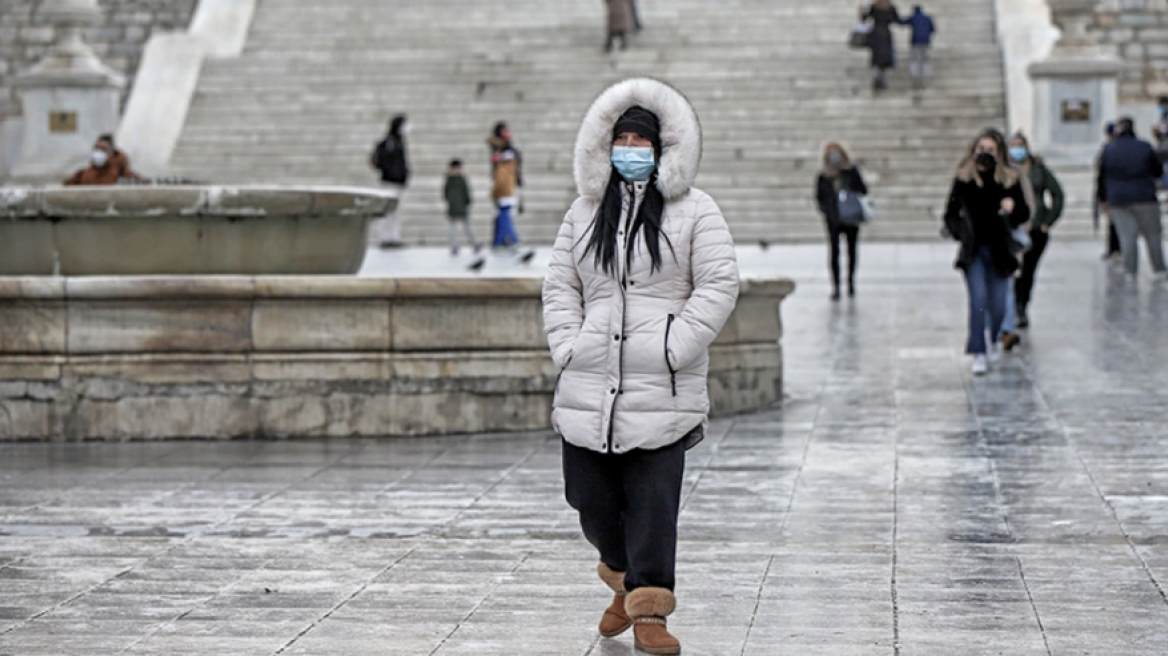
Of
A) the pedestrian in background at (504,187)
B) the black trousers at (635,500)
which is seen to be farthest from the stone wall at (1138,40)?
the black trousers at (635,500)

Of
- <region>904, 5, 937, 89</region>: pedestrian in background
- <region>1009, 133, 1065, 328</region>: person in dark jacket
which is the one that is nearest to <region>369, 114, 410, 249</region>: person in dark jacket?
<region>904, 5, 937, 89</region>: pedestrian in background

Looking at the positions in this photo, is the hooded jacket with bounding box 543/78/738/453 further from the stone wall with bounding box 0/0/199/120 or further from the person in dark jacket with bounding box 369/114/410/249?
the stone wall with bounding box 0/0/199/120

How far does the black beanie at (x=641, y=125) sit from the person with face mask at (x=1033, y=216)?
347 inches

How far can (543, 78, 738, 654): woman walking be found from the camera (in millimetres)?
5500

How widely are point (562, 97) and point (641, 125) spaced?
23248 mm

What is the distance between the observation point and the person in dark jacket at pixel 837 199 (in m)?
17.7

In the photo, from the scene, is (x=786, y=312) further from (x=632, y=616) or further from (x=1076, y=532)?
(x=632, y=616)

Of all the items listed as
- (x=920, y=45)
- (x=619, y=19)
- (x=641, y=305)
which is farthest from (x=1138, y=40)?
(x=641, y=305)

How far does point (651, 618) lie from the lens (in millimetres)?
5516

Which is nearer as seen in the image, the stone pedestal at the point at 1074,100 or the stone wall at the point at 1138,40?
the stone pedestal at the point at 1074,100

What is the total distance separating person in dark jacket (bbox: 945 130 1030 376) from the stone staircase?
11.9 m

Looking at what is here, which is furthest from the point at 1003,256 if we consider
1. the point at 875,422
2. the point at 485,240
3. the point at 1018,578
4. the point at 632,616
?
the point at 485,240

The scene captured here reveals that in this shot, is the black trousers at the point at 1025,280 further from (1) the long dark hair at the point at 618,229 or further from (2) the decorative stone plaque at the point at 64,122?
(2) the decorative stone plaque at the point at 64,122

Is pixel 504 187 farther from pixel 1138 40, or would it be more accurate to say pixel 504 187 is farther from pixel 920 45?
pixel 1138 40
